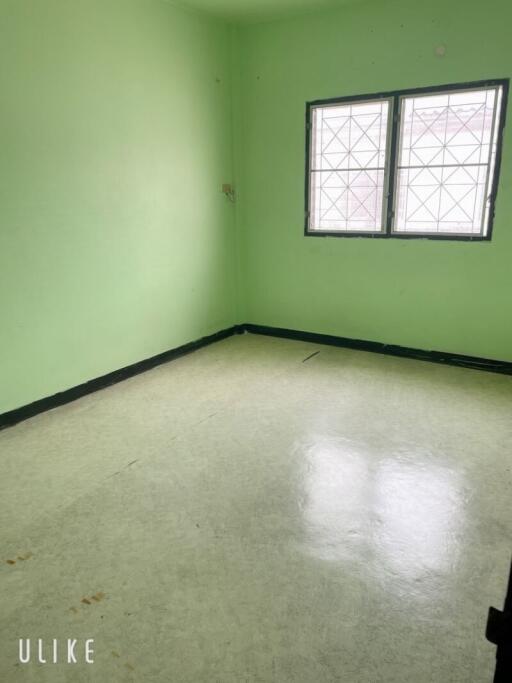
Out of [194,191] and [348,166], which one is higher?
[348,166]

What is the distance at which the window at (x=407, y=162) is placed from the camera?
4.11 m

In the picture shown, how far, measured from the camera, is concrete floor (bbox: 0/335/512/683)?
1.75m

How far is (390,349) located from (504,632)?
3880mm

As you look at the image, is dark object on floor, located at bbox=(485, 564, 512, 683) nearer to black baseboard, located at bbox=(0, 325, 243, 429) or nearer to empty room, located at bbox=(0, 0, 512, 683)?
empty room, located at bbox=(0, 0, 512, 683)

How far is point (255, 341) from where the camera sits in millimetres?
5398

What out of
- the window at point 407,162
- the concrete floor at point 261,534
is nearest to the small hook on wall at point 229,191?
the window at point 407,162

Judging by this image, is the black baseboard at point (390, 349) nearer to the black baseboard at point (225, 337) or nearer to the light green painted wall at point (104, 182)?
the black baseboard at point (225, 337)

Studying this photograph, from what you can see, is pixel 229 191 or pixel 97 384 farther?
pixel 229 191

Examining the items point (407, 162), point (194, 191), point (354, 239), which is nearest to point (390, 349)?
point (354, 239)

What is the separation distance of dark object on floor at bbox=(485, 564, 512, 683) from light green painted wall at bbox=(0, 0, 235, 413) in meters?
3.17

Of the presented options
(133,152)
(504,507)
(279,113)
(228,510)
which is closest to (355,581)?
(228,510)

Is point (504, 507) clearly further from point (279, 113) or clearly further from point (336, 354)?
point (279, 113)

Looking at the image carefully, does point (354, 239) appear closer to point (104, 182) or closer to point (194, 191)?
point (194, 191)

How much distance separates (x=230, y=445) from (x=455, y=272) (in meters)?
2.59
